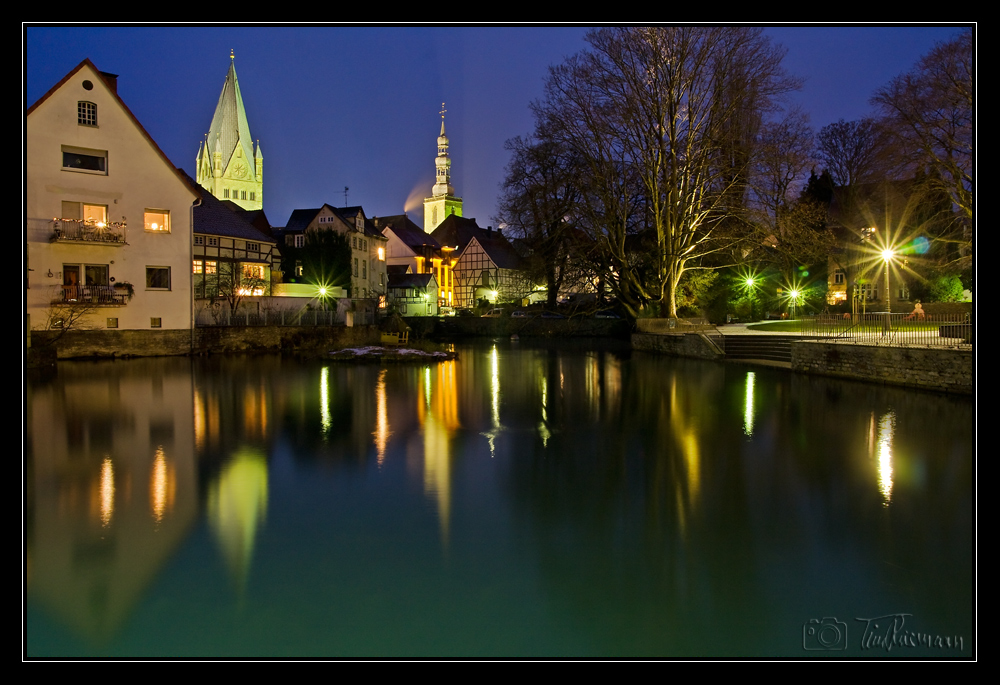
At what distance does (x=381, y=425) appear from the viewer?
12445 millimetres

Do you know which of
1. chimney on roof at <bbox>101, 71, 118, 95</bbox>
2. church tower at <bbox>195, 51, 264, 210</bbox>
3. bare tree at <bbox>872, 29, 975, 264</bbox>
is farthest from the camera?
church tower at <bbox>195, 51, 264, 210</bbox>

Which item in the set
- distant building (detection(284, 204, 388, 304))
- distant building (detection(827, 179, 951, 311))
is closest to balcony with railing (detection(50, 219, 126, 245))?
distant building (detection(284, 204, 388, 304))

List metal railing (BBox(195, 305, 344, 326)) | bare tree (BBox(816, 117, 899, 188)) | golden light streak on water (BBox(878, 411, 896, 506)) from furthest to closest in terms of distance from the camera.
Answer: bare tree (BBox(816, 117, 899, 188))
metal railing (BBox(195, 305, 344, 326))
golden light streak on water (BBox(878, 411, 896, 506))

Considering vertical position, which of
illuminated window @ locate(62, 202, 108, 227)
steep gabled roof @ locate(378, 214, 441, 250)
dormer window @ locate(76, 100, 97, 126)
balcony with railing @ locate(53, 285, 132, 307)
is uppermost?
steep gabled roof @ locate(378, 214, 441, 250)

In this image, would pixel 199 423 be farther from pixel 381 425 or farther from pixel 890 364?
pixel 890 364

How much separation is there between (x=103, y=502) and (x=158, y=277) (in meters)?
25.0

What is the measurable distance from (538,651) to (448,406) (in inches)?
428

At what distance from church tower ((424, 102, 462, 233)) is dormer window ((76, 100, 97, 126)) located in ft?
370

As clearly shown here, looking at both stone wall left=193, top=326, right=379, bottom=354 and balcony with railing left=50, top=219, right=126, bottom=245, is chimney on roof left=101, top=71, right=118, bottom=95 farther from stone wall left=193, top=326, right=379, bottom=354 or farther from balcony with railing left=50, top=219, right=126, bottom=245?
stone wall left=193, top=326, right=379, bottom=354

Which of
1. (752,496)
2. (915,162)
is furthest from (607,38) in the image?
(752,496)

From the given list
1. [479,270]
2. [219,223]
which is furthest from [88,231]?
[479,270]

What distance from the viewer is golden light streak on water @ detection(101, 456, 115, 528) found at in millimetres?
6891

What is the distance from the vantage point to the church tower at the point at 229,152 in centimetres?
11844

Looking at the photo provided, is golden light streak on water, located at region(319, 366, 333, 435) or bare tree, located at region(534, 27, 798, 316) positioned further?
bare tree, located at region(534, 27, 798, 316)
